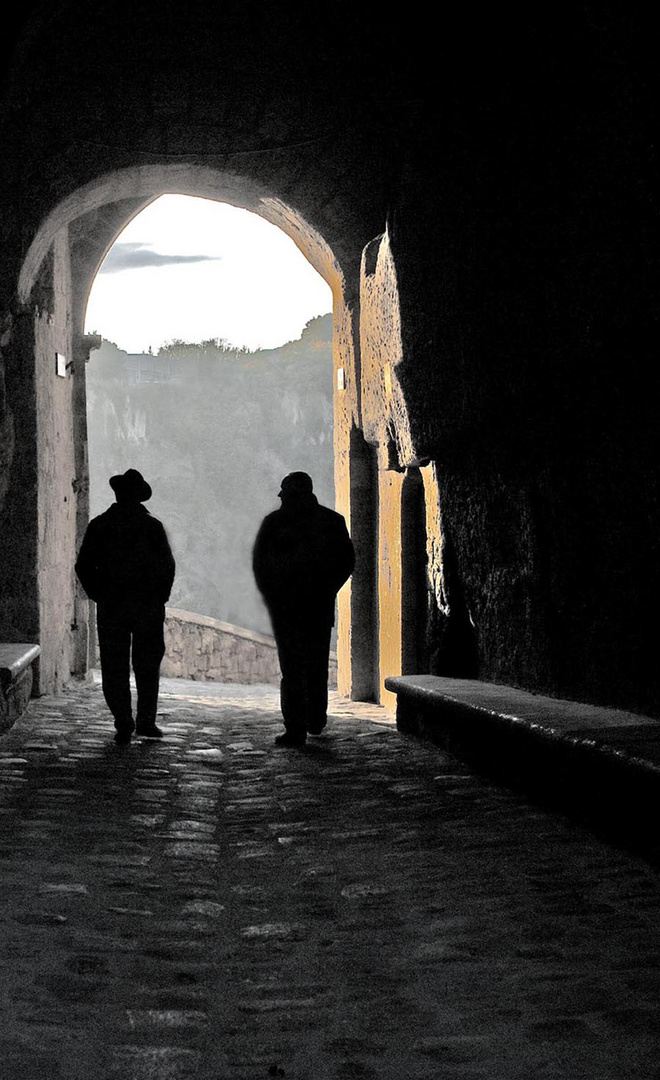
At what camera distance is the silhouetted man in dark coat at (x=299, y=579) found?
727cm

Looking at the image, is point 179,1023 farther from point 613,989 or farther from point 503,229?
point 503,229

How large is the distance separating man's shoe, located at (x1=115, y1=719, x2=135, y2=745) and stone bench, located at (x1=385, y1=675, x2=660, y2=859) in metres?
1.79

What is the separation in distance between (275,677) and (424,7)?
1580 centimetres

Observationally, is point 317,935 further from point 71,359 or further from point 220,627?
point 220,627

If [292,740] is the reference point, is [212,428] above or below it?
above

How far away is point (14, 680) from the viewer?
750 centimetres

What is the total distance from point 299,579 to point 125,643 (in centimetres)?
111

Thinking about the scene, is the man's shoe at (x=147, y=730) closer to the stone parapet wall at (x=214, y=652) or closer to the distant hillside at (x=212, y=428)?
the stone parapet wall at (x=214, y=652)

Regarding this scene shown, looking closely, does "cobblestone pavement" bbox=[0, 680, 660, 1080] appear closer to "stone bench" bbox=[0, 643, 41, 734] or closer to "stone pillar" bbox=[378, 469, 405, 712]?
"stone bench" bbox=[0, 643, 41, 734]

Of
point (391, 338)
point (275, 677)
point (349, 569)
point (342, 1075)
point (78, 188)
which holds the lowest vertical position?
point (275, 677)

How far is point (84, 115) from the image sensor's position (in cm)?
898

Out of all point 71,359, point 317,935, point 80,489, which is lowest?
point 317,935

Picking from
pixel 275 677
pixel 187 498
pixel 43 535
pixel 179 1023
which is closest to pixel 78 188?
pixel 43 535

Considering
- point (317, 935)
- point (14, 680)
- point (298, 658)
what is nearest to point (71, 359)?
point (14, 680)
